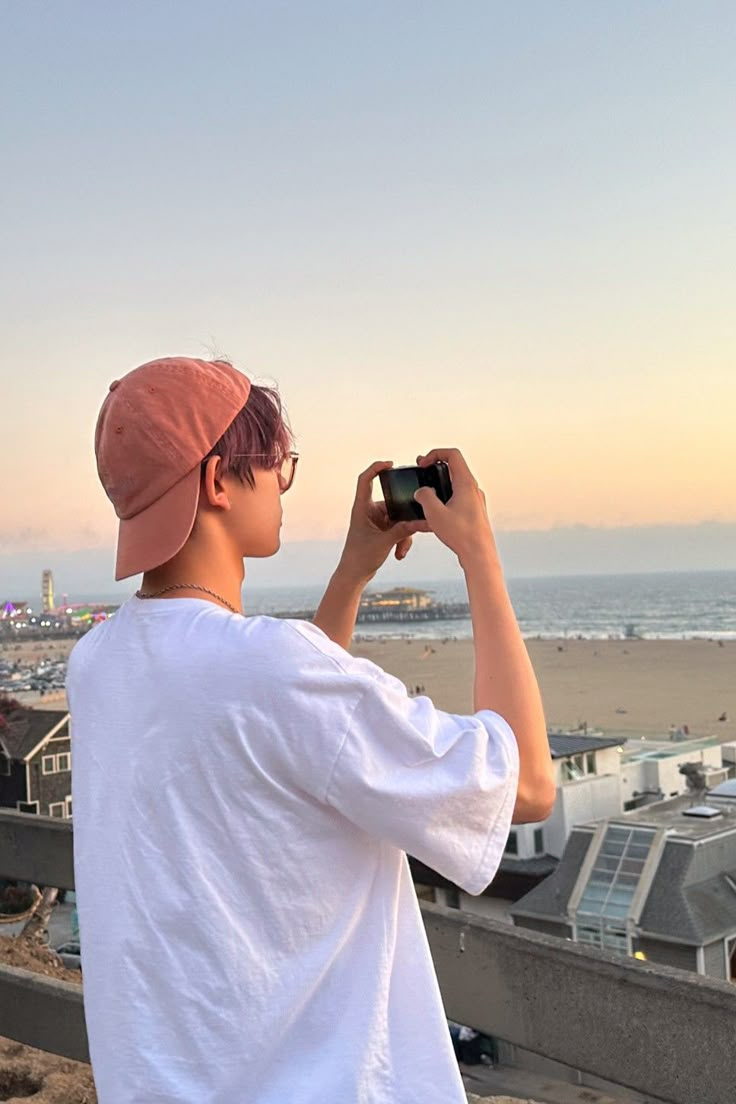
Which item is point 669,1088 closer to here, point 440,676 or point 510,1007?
point 510,1007

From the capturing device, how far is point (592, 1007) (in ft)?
5.33

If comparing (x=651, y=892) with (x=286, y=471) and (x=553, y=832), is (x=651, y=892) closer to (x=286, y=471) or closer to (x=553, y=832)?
(x=553, y=832)

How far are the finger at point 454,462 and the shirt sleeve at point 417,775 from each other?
302mm

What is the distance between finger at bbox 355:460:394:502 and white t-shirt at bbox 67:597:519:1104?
0.42 m

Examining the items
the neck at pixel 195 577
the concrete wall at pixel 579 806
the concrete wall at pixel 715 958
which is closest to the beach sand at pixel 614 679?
the concrete wall at pixel 579 806

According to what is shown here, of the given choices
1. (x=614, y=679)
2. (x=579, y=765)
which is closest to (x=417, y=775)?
(x=579, y=765)

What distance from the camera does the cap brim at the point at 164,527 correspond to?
1123mm

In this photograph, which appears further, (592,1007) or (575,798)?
(575,798)

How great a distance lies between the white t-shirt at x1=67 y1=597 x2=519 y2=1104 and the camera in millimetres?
993

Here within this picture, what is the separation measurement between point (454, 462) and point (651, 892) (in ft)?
28.2

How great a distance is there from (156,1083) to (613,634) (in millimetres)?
60123

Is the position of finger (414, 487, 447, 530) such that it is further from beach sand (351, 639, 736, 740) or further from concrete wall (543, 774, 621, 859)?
beach sand (351, 639, 736, 740)

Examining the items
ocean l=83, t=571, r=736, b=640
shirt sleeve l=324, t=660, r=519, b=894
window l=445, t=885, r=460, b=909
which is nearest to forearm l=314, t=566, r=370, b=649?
shirt sleeve l=324, t=660, r=519, b=894

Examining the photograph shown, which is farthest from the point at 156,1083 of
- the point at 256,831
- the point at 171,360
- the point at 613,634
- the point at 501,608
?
the point at 613,634
